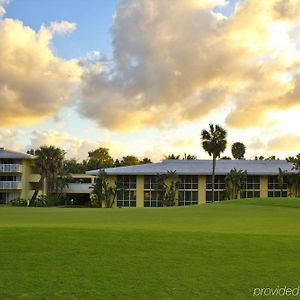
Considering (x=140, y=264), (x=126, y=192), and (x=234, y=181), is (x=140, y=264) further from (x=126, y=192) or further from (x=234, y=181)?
(x=126, y=192)

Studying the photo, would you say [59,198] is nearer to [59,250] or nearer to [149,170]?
[149,170]

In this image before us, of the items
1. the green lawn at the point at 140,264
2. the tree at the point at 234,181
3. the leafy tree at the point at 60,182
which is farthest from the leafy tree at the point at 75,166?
the green lawn at the point at 140,264

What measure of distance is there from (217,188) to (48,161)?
24.0 m

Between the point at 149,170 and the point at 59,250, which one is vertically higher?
the point at 149,170

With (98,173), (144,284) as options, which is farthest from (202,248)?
(98,173)

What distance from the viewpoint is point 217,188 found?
7319 cm

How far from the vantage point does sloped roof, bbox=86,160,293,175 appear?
71.6m

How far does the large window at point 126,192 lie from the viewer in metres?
72.5

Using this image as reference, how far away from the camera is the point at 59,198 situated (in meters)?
80.5

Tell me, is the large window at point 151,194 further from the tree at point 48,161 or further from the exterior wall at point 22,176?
the exterior wall at point 22,176

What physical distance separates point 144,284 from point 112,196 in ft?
202

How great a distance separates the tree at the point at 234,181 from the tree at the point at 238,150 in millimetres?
62077

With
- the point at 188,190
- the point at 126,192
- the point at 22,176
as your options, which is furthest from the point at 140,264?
the point at 22,176

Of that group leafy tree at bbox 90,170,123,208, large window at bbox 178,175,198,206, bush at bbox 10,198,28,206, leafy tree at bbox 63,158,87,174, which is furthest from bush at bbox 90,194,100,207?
leafy tree at bbox 63,158,87,174
